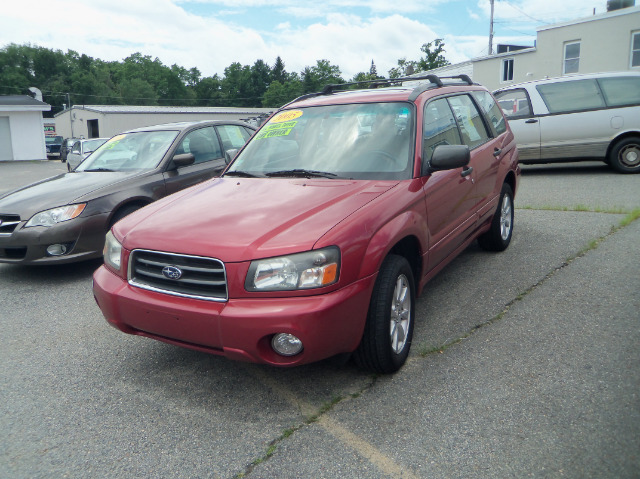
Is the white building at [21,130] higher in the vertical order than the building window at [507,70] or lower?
lower

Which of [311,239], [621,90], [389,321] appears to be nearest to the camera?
[311,239]

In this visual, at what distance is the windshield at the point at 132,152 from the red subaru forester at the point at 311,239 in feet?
7.89

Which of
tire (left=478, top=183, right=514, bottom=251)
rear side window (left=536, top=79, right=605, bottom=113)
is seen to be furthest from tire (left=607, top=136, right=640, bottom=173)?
tire (left=478, top=183, right=514, bottom=251)

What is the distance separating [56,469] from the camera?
2.62 meters

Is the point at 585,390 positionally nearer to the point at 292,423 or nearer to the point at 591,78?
the point at 292,423

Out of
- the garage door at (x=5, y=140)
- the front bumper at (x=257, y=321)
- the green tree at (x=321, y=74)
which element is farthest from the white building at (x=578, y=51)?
the green tree at (x=321, y=74)

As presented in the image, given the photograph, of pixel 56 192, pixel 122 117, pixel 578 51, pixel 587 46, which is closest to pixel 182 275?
pixel 56 192

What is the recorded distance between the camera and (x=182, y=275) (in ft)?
9.89

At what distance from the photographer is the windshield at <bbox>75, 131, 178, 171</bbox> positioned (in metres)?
6.59

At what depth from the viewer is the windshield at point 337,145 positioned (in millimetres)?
3840

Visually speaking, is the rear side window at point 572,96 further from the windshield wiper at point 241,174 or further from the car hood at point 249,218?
the car hood at point 249,218

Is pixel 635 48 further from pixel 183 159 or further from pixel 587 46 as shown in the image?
pixel 183 159

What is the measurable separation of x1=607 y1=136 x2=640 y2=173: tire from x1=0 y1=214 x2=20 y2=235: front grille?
33.2ft

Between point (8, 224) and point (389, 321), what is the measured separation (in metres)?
4.22
